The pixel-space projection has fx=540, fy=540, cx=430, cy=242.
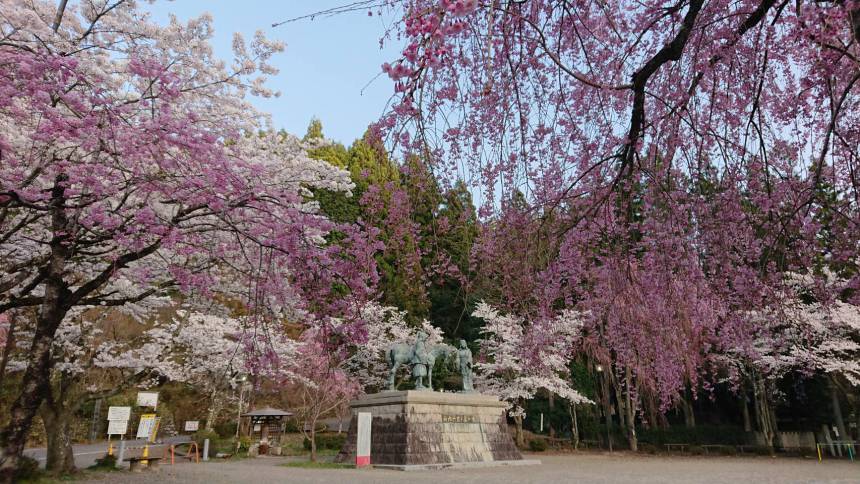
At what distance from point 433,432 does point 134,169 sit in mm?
10530

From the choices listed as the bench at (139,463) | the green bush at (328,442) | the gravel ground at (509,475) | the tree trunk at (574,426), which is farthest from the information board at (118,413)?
the tree trunk at (574,426)

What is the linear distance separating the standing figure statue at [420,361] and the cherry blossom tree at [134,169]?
6503mm

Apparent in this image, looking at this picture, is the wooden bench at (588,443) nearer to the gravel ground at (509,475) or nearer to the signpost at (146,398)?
the gravel ground at (509,475)

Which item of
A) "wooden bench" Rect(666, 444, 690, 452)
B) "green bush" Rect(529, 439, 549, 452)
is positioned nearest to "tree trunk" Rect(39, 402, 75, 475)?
"green bush" Rect(529, 439, 549, 452)

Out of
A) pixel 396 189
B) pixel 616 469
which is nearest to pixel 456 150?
pixel 396 189

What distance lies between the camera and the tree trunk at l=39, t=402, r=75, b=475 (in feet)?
34.2

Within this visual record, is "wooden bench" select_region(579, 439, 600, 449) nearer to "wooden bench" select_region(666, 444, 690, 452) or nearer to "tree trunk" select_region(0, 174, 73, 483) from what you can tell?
"wooden bench" select_region(666, 444, 690, 452)

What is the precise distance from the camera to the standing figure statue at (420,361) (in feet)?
51.4

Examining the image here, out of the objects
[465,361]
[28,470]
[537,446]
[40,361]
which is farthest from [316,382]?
[40,361]

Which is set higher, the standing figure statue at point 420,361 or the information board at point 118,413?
the standing figure statue at point 420,361

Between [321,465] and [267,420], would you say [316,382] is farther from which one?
[321,465]

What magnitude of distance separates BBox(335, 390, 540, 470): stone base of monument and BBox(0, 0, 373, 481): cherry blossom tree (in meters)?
5.59

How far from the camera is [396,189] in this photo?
185 inches

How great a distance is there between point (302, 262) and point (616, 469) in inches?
500
